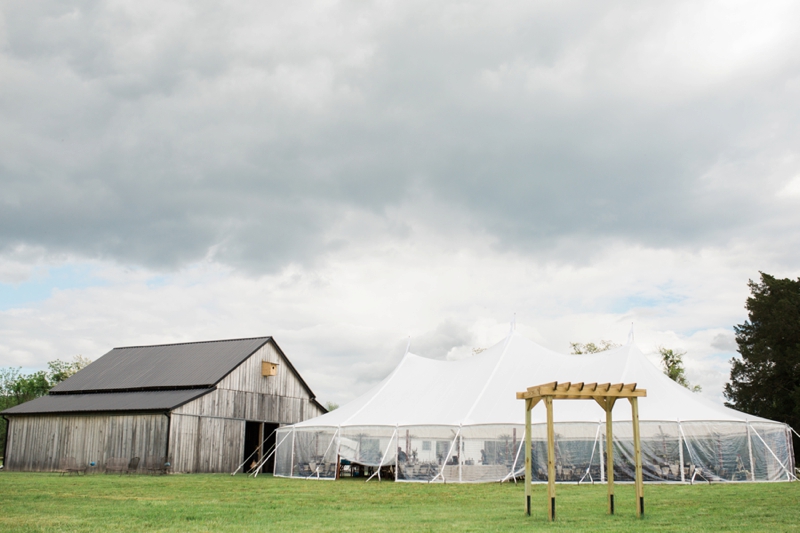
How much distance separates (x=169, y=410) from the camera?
77.8 ft

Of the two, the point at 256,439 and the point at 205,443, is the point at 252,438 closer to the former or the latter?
the point at 256,439

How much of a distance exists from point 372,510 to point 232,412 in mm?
16988

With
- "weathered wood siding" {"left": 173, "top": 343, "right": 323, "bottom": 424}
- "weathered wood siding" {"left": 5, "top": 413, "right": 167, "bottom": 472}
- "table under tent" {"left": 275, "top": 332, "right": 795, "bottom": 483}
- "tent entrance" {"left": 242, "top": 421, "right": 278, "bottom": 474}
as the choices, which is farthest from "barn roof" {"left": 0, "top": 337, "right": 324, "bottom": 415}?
"table under tent" {"left": 275, "top": 332, "right": 795, "bottom": 483}

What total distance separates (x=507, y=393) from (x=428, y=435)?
2.69 meters

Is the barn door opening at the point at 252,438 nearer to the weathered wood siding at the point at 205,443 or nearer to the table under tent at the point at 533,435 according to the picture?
the weathered wood siding at the point at 205,443

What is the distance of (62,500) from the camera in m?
12.0

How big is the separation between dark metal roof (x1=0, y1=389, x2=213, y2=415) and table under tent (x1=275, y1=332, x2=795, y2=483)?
5.59 meters

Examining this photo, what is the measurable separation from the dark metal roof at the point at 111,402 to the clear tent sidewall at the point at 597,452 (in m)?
9.35

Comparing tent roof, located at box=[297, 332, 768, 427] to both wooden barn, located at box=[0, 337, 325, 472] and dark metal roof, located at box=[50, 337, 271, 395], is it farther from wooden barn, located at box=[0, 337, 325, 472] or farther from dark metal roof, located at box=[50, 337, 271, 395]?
dark metal roof, located at box=[50, 337, 271, 395]

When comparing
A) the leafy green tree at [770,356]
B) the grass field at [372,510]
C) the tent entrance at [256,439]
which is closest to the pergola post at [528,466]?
the grass field at [372,510]

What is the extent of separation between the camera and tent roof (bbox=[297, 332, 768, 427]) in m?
18.7

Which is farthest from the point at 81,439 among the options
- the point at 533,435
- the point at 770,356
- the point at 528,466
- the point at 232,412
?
the point at 770,356

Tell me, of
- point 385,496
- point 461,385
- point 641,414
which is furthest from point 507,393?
point 385,496

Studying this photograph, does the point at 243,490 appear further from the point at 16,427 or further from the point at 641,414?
the point at 16,427
